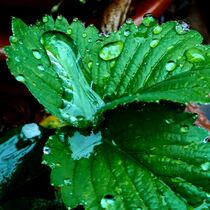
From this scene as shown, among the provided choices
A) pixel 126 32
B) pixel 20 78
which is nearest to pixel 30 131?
pixel 20 78

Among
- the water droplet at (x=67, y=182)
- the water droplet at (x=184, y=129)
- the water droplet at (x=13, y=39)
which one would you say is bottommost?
the water droplet at (x=184, y=129)

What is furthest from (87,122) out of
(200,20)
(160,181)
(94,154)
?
(200,20)

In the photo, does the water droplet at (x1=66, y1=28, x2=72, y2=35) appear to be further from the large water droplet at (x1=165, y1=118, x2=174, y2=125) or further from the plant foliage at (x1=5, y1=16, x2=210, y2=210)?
the large water droplet at (x1=165, y1=118, x2=174, y2=125)

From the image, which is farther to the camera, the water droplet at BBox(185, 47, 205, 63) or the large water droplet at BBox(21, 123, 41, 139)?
the large water droplet at BBox(21, 123, 41, 139)

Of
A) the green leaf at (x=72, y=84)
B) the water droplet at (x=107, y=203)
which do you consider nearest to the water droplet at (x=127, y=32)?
the green leaf at (x=72, y=84)

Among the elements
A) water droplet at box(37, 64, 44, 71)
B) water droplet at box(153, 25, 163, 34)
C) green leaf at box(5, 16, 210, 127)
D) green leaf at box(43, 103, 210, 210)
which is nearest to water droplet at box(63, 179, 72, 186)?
green leaf at box(43, 103, 210, 210)

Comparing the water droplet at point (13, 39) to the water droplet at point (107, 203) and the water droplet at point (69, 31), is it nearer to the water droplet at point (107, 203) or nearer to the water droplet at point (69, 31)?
the water droplet at point (69, 31)

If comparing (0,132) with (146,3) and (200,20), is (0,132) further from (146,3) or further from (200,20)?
(200,20)

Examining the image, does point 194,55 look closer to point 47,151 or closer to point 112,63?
point 112,63
